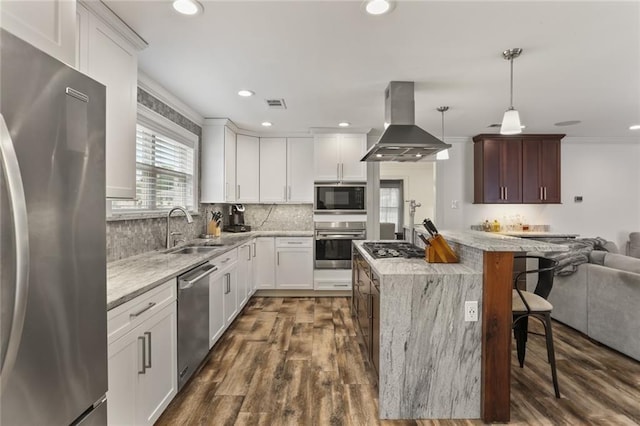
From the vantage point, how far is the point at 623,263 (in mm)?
2941

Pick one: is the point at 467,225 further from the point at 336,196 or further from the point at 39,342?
the point at 39,342

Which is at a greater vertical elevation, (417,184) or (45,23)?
(417,184)

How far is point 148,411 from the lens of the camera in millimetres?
1775

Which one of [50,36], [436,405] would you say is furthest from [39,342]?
[436,405]

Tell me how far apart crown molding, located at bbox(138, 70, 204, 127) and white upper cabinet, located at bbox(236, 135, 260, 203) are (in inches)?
34.4

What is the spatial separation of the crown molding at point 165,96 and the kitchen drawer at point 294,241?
1945 millimetres

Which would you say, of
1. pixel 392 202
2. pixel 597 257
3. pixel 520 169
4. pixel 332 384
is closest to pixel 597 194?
pixel 520 169

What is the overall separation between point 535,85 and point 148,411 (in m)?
3.95

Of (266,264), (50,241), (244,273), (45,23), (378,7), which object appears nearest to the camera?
(50,241)

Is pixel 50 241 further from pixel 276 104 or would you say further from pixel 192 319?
pixel 276 104

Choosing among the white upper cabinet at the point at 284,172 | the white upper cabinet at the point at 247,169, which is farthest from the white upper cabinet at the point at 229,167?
the white upper cabinet at the point at 284,172

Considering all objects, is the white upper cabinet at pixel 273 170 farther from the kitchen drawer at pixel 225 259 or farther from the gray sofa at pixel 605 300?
the gray sofa at pixel 605 300

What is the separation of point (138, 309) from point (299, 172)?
361 centimetres

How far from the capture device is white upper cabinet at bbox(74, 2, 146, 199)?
5.80ft
